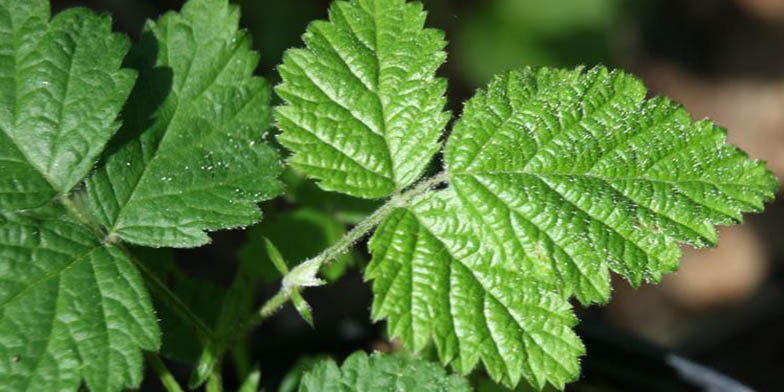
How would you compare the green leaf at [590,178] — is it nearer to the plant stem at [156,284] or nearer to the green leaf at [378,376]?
the green leaf at [378,376]

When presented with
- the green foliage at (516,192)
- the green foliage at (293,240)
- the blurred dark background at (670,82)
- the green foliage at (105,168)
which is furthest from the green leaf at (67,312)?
the blurred dark background at (670,82)

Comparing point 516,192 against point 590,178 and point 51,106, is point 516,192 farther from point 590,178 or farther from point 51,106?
point 51,106

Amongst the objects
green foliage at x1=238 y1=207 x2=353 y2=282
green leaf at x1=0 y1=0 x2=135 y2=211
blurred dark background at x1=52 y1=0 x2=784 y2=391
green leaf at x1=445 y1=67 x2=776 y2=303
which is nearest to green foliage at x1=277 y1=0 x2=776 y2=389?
green leaf at x1=445 y1=67 x2=776 y2=303

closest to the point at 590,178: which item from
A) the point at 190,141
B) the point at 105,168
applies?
the point at 190,141

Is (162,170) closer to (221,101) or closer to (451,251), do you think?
(221,101)

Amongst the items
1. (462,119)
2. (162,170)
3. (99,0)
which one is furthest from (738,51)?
(162,170)

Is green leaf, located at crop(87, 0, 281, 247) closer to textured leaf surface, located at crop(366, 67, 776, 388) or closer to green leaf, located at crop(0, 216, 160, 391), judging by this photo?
green leaf, located at crop(0, 216, 160, 391)
